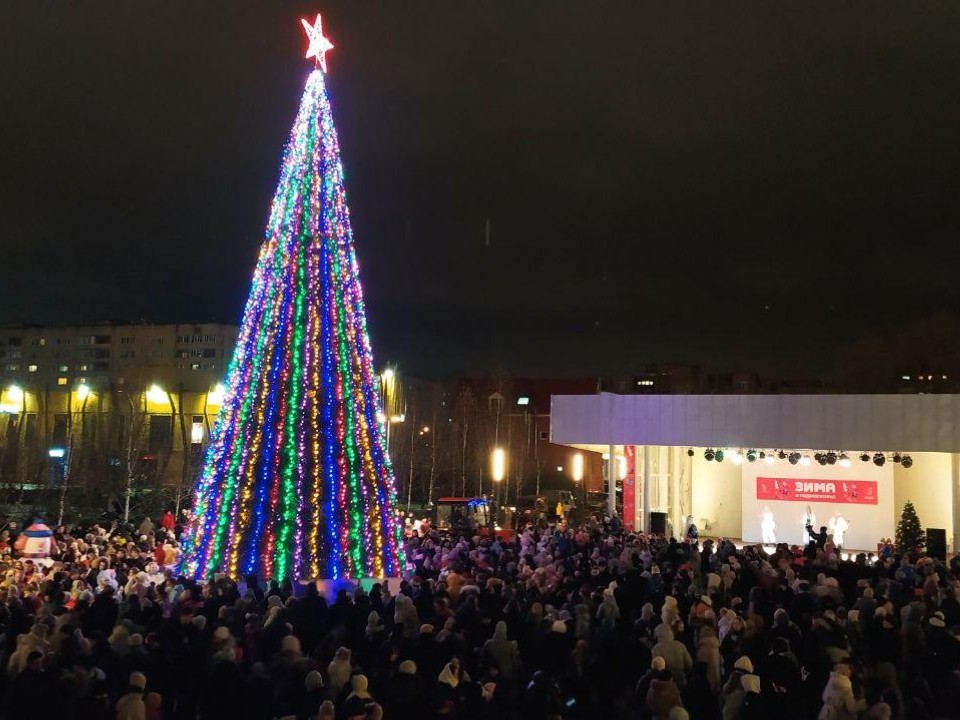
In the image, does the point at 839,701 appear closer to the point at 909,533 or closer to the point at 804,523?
the point at 909,533

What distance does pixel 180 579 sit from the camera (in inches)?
446

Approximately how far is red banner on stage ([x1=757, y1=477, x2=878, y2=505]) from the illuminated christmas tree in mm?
15316

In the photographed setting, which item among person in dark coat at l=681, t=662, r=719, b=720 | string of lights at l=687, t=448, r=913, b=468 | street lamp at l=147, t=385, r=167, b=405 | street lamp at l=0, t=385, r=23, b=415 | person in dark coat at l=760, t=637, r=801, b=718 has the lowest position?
person in dark coat at l=681, t=662, r=719, b=720

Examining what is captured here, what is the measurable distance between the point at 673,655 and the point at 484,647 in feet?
5.97

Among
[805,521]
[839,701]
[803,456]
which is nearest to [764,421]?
[803,456]

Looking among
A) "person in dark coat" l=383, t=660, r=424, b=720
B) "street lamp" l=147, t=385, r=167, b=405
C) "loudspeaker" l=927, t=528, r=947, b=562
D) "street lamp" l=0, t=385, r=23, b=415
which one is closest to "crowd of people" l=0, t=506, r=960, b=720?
"person in dark coat" l=383, t=660, r=424, b=720

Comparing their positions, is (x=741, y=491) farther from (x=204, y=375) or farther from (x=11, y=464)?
(x=204, y=375)

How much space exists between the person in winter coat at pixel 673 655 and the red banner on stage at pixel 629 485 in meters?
17.4

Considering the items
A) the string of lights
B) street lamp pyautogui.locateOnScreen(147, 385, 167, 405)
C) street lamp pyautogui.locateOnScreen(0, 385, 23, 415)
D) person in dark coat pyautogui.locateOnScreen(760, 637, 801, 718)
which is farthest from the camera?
street lamp pyautogui.locateOnScreen(147, 385, 167, 405)

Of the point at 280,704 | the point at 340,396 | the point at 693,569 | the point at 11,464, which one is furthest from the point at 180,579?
the point at 11,464

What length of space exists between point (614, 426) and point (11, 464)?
910 inches

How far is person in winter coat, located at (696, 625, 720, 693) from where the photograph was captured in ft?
25.4

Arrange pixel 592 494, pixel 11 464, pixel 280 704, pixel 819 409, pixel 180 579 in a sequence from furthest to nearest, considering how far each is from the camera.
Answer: pixel 592 494, pixel 11 464, pixel 819 409, pixel 180 579, pixel 280 704

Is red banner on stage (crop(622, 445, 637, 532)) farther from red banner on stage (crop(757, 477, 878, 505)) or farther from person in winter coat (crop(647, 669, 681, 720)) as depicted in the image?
person in winter coat (crop(647, 669, 681, 720))
